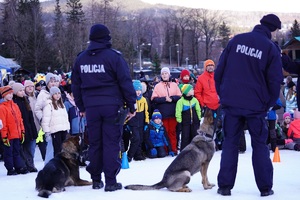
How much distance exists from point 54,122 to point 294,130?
5637 mm

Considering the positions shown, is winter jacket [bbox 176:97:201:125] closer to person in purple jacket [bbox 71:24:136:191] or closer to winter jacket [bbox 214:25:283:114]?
person in purple jacket [bbox 71:24:136:191]

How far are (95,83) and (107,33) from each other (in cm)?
66

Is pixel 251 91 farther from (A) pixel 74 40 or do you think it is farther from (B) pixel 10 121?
(A) pixel 74 40

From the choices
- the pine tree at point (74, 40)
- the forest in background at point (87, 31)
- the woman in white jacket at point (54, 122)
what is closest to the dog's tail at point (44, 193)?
the woman in white jacket at point (54, 122)

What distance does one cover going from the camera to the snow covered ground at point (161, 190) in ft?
17.9

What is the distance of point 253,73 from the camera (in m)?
5.20

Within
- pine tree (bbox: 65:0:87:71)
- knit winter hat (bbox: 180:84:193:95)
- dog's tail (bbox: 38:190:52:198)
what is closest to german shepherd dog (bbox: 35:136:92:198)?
dog's tail (bbox: 38:190:52:198)

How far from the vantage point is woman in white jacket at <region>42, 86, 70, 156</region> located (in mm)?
8641

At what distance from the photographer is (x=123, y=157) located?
8.56 m

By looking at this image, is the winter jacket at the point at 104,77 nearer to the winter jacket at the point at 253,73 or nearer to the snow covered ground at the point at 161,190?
the snow covered ground at the point at 161,190

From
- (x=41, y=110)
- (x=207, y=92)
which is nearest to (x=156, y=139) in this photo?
(x=207, y=92)

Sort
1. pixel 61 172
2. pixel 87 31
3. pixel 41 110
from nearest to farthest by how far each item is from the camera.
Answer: pixel 61 172 → pixel 41 110 → pixel 87 31

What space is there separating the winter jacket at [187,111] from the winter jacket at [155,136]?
0.45m

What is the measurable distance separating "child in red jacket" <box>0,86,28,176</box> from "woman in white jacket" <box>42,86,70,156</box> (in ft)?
1.50
